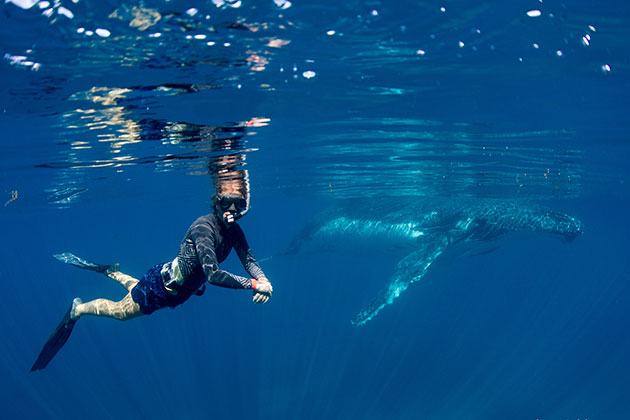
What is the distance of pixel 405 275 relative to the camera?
46.6 feet

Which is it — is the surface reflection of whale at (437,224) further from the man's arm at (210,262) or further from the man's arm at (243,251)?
the man's arm at (210,262)

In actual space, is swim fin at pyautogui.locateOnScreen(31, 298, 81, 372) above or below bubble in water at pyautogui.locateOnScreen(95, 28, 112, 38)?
below

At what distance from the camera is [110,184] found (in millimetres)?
22312

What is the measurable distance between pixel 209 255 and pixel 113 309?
4.11 metres

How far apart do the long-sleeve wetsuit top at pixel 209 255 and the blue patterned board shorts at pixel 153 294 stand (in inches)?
9.8

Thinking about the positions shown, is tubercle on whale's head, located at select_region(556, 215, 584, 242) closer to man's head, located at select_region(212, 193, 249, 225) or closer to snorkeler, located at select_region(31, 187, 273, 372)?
snorkeler, located at select_region(31, 187, 273, 372)

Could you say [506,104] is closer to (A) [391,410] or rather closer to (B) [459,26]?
(B) [459,26]

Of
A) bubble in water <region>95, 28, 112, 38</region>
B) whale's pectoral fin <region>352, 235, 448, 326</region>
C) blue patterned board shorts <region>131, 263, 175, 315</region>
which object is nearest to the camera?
bubble in water <region>95, 28, 112, 38</region>

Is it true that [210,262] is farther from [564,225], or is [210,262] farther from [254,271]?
[564,225]

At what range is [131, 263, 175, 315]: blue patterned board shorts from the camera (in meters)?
7.18

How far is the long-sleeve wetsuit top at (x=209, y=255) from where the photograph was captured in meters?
5.57

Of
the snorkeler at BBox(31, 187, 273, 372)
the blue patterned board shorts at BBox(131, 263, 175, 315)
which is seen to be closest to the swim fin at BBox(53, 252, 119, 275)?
the snorkeler at BBox(31, 187, 273, 372)

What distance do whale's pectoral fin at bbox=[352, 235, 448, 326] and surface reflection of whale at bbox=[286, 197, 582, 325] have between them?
59mm

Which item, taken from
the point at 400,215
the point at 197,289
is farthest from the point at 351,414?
the point at 197,289
